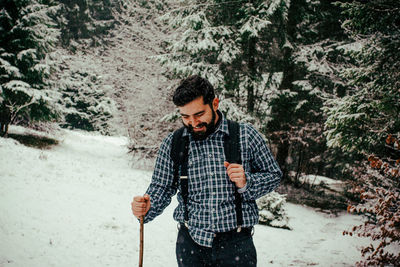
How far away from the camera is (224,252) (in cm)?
167

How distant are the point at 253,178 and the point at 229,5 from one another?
9737 mm

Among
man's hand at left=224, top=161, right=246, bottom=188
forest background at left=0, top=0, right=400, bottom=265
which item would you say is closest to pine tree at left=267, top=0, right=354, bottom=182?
forest background at left=0, top=0, right=400, bottom=265

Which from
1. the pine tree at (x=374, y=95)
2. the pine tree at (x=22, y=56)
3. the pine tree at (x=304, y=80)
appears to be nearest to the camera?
the pine tree at (x=374, y=95)

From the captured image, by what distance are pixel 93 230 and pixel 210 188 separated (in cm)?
445

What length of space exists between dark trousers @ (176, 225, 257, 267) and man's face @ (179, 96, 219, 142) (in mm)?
714

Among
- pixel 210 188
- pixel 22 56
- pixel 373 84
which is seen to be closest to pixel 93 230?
pixel 210 188

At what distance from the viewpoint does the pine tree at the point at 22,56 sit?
38.7 feet

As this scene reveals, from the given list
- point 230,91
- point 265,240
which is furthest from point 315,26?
point 265,240

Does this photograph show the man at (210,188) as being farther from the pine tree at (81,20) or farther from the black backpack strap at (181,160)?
the pine tree at (81,20)

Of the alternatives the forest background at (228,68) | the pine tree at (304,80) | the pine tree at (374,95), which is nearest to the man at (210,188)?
the pine tree at (374,95)

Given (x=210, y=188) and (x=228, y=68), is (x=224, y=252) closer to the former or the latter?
(x=210, y=188)

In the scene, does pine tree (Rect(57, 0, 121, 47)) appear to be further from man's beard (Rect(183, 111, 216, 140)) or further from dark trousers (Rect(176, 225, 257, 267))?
dark trousers (Rect(176, 225, 257, 267))

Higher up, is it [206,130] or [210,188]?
[206,130]

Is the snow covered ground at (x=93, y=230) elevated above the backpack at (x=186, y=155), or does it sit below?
below
